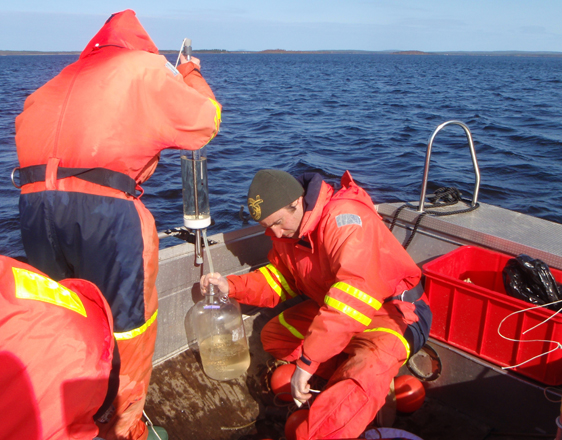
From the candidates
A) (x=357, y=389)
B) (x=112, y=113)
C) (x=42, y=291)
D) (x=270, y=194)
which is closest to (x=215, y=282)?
(x=270, y=194)

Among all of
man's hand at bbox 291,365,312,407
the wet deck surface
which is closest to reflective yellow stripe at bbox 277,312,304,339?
the wet deck surface

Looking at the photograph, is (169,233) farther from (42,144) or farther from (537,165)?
(537,165)

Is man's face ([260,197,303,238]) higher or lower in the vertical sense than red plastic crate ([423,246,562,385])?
higher

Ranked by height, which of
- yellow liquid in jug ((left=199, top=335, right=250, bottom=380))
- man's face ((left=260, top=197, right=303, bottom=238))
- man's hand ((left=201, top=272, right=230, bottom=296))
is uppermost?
man's face ((left=260, top=197, right=303, bottom=238))

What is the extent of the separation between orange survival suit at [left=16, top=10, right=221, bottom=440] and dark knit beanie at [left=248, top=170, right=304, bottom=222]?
15.6 inches

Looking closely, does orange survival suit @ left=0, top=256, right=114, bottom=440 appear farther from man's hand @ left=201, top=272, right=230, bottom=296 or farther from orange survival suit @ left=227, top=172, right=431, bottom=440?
man's hand @ left=201, top=272, right=230, bottom=296

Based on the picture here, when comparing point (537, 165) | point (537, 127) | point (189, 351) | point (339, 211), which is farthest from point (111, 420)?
point (537, 127)

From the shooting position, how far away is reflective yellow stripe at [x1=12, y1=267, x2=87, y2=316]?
3.78ft

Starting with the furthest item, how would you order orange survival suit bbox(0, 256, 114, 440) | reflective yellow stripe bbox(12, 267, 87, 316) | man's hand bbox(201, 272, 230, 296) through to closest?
1. man's hand bbox(201, 272, 230, 296)
2. reflective yellow stripe bbox(12, 267, 87, 316)
3. orange survival suit bbox(0, 256, 114, 440)

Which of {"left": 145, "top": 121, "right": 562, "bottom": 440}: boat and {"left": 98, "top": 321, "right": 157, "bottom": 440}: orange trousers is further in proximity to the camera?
{"left": 145, "top": 121, "right": 562, "bottom": 440}: boat

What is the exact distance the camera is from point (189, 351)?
333cm

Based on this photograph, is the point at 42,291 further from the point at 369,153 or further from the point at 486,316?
the point at 369,153

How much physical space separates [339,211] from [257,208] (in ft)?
1.39

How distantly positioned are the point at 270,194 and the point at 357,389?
1024 mm
